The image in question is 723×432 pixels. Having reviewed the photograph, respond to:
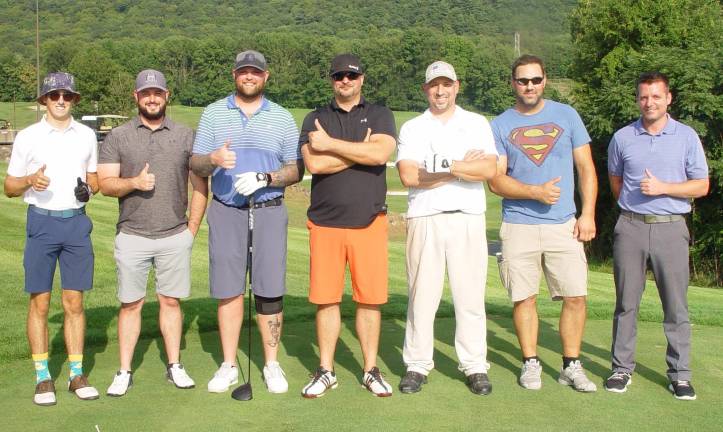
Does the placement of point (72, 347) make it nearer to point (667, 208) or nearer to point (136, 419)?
point (136, 419)

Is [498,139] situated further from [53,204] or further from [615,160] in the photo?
[53,204]

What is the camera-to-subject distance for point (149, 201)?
18.4ft

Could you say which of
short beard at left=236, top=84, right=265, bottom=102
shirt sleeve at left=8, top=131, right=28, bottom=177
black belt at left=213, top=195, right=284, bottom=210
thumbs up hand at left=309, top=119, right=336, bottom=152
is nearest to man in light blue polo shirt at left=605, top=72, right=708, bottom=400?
thumbs up hand at left=309, top=119, right=336, bottom=152

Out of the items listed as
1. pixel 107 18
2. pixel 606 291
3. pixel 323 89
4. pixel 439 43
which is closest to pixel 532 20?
pixel 606 291

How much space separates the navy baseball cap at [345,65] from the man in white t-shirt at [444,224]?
0.46 metres

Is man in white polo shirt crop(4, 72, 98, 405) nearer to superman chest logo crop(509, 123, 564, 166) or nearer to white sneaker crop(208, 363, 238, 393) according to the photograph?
white sneaker crop(208, 363, 238, 393)

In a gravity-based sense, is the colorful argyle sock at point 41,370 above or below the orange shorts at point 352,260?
below

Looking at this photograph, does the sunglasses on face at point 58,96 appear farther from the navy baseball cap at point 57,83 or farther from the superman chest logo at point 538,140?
the superman chest logo at point 538,140

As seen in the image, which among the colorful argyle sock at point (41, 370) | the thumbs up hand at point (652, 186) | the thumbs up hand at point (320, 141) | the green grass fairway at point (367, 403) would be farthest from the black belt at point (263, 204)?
the thumbs up hand at point (652, 186)

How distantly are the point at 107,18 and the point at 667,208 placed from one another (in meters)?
129

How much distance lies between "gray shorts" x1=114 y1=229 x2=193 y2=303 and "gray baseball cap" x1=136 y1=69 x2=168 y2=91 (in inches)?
37.3

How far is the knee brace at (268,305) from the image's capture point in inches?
226

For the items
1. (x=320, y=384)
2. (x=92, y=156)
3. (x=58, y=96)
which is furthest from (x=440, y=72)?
(x=58, y=96)

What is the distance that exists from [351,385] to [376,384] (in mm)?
246
